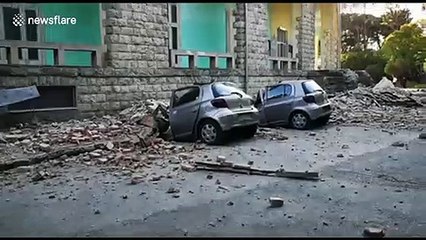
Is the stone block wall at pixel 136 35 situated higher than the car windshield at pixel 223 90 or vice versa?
the stone block wall at pixel 136 35

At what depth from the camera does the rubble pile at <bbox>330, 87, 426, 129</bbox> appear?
1681 cm

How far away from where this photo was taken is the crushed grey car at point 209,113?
37.8ft

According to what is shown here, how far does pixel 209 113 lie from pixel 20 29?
6308mm

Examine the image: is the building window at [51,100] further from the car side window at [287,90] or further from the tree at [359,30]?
the tree at [359,30]

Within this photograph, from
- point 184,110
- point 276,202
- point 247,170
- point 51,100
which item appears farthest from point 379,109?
point 276,202

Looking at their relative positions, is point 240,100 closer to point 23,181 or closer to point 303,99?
point 303,99

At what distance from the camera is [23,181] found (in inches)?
323

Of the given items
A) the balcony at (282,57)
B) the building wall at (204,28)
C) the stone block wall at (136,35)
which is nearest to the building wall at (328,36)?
the balcony at (282,57)

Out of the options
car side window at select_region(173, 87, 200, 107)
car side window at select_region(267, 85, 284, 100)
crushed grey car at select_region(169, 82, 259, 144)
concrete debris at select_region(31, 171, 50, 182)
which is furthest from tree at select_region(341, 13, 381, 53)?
concrete debris at select_region(31, 171, 50, 182)

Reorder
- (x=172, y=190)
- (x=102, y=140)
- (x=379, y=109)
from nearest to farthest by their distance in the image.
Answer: (x=172, y=190), (x=102, y=140), (x=379, y=109)

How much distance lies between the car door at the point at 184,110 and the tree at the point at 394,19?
1638 inches

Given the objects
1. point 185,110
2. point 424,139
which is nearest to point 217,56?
point 185,110

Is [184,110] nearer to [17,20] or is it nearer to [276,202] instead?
[17,20]

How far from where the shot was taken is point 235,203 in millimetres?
6410
